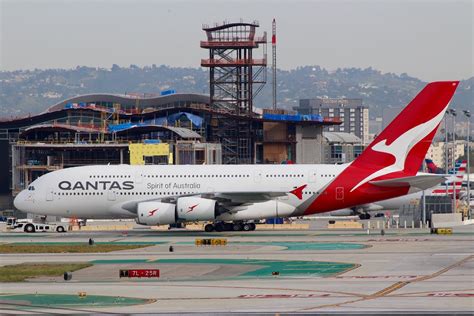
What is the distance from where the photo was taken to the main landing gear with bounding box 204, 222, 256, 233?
258ft

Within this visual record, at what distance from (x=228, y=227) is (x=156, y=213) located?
6.51m

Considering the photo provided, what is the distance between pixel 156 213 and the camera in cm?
7500

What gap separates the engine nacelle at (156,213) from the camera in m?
75.0

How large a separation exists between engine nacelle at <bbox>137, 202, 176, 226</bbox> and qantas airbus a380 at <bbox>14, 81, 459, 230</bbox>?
70mm

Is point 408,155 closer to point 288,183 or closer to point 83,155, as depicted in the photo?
point 288,183

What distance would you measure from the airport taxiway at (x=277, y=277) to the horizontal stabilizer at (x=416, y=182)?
4041mm

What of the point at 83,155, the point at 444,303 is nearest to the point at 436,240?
the point at 444,303

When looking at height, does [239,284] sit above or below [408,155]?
below

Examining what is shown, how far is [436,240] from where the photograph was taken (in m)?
65.7

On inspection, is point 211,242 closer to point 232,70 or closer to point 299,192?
point 299,192

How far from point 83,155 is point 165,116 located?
18405mm

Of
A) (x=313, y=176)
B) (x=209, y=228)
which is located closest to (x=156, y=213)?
(x=209, y=228)

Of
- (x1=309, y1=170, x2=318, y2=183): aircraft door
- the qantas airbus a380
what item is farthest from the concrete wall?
(x1=309, y1=170, x2=318, y2=183): aircraft door

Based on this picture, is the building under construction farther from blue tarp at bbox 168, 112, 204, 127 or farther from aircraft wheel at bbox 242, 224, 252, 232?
aircraft wheel at bbox 242, 224, 252, 232
